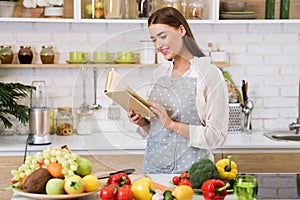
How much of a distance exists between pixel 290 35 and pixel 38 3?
74.6 inches

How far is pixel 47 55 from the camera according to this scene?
418 cm

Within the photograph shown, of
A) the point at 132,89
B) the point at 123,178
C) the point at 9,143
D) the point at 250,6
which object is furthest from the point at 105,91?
the point at 250,6

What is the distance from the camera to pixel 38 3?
4.07 meters

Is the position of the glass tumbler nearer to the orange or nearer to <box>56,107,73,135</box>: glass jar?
the orange

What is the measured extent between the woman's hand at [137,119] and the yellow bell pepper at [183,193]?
22.8 inches

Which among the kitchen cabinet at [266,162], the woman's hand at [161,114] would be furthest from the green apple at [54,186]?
the kitchen cabinet at [266,162]

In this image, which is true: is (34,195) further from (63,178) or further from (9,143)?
(9,143)

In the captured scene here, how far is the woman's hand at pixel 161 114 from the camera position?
2.61 meters

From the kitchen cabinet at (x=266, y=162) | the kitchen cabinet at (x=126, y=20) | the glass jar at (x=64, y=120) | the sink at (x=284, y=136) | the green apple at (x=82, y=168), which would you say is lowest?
the kitchen cabinet at (x=266, y=162)

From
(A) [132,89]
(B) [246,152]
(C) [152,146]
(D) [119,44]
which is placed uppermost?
(D) [119,44]

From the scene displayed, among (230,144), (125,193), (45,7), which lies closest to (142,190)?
(125,193)

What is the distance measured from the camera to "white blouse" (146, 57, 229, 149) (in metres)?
2.65

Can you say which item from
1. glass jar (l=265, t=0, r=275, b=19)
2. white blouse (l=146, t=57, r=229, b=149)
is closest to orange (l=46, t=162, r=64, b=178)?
white blouse (l=146, t=57, r=229, b=149)

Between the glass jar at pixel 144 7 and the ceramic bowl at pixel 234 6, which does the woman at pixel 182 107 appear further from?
the ceramic bowl at pixel 234 6
